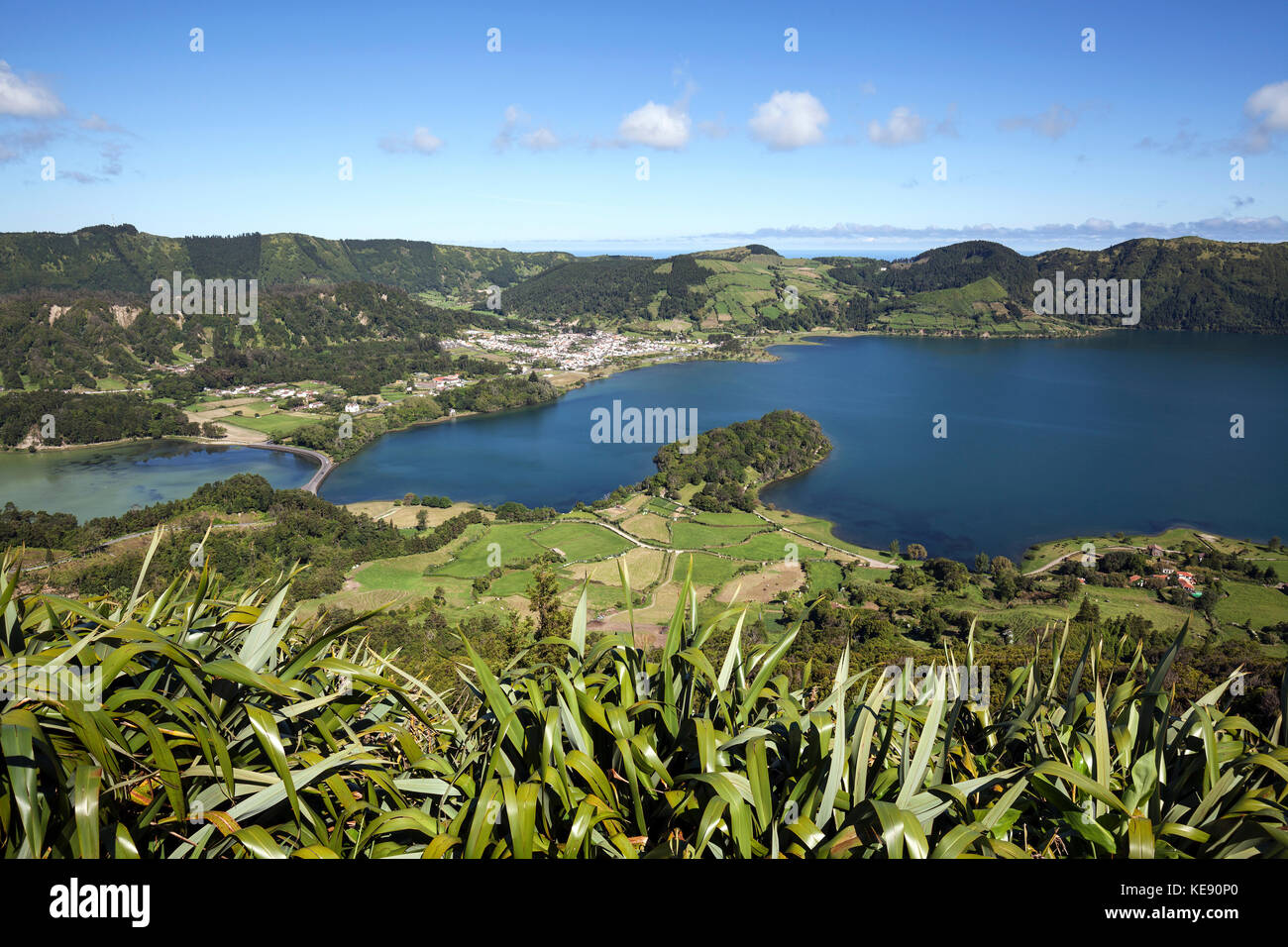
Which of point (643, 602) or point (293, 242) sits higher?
point (293, 242)

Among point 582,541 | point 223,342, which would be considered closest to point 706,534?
point 582,541

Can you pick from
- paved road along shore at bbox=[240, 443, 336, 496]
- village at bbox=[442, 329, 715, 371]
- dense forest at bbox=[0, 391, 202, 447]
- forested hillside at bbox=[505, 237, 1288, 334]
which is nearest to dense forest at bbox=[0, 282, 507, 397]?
village at bbox=[442, 329, 715, 371]

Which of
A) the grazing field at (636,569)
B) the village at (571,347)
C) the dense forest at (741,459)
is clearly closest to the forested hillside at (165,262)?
the village at (571,347)

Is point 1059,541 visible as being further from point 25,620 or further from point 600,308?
point 600,308

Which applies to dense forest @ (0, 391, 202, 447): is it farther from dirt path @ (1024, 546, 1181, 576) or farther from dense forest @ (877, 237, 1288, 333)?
dense forest @ (877, 237, 1288, 333)
